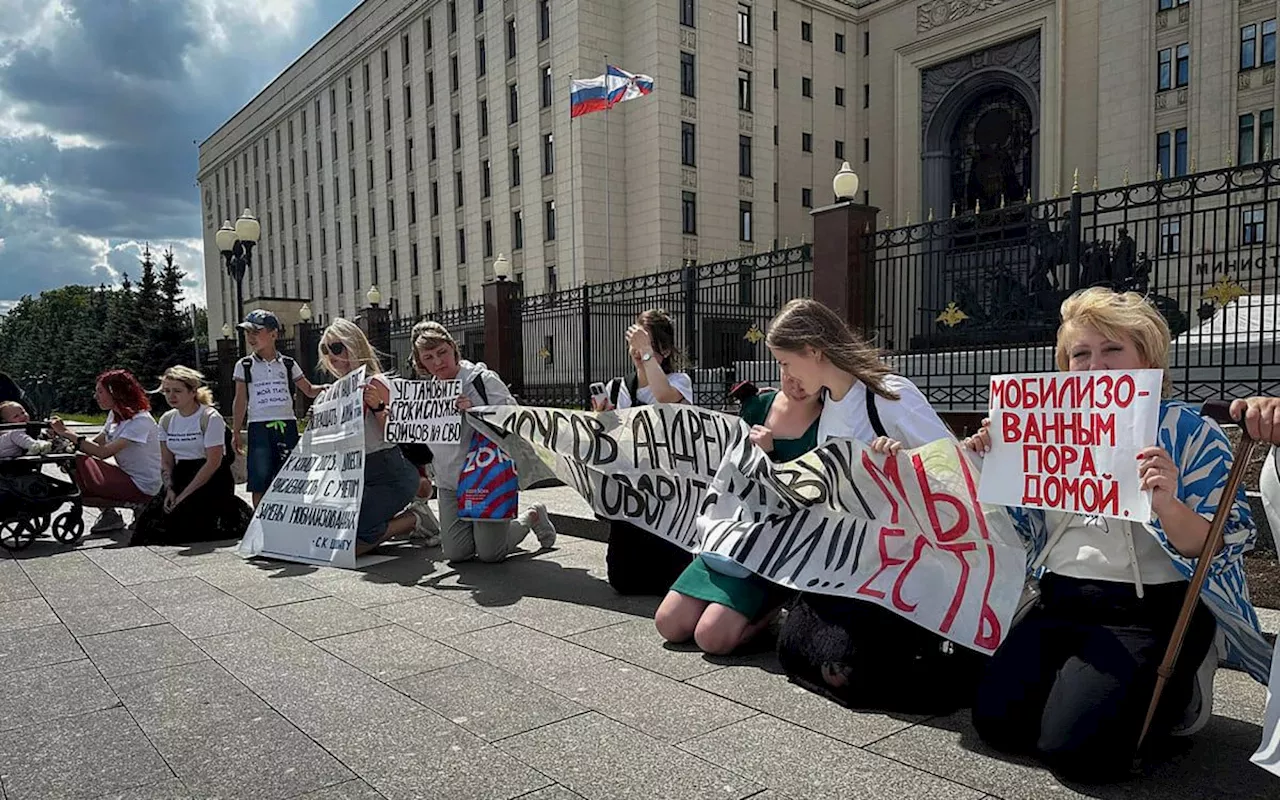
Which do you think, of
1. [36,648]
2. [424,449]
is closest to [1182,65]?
[424,449]

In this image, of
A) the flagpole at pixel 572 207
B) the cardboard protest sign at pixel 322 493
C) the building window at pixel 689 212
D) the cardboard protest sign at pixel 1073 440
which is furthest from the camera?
the building window at pixel 689 212

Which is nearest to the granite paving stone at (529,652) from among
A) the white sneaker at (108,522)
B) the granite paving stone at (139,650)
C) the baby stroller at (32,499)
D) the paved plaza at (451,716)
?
the paved plaza at (451,716)

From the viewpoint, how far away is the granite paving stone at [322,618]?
5.12 meters

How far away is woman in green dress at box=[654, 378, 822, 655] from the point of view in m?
4.40

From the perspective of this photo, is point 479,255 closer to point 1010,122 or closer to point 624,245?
point 624,245

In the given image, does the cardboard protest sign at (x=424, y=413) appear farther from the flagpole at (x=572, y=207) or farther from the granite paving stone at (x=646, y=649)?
the flagpole at (x=572, y=207)

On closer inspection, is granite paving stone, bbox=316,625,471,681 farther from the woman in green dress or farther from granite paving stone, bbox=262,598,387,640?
the woman in green dress

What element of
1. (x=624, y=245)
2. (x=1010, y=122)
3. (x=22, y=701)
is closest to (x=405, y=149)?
(x=624, y=245)

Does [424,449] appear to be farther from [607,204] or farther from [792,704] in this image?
[607,204]

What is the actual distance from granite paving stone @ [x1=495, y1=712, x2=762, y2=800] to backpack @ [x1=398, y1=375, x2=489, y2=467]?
3.60 metres

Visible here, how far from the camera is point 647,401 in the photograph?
20.3ft

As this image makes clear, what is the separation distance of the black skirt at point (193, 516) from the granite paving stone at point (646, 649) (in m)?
4.96

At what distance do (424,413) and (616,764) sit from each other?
14.0ft

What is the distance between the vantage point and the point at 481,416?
6672mm
